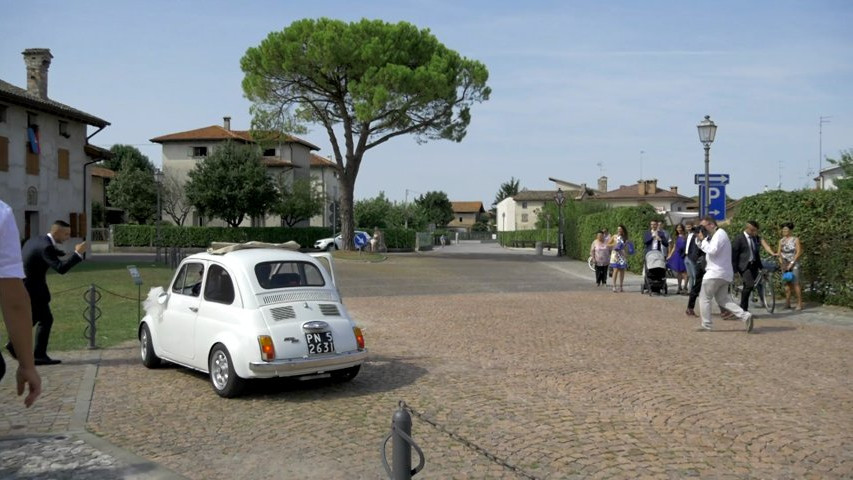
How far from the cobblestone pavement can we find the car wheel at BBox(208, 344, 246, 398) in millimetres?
116

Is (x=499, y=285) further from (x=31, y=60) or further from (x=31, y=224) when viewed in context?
(x=31, y=60)

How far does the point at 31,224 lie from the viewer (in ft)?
101

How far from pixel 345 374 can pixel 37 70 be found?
32223mm

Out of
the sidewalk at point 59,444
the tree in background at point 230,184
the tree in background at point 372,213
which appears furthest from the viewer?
the tree in background at point 372,213

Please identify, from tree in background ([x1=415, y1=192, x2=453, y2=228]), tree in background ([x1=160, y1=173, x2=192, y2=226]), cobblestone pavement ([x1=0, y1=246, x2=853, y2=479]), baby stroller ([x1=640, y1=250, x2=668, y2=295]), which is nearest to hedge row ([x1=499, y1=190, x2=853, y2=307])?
baby stroller ([x1=640, y1=250, x2=668, y2=295])

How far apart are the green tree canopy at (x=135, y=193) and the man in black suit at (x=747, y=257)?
5161 cm

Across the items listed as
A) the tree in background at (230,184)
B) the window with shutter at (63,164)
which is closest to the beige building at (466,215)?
the tree in background at (230,184)

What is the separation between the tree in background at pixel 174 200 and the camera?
58.1m

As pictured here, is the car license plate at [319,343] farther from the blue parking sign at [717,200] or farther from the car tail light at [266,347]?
the blue parking sign at [717,200]

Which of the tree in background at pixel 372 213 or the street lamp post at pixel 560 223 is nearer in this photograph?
the street lamp post at pixel 560 223

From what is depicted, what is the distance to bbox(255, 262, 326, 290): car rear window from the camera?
24.9ft

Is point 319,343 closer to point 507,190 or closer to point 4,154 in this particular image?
point 4,154

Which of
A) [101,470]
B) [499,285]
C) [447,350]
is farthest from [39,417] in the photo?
[499,285]

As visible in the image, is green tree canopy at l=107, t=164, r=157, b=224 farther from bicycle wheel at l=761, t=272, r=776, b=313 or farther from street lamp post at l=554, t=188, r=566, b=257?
bicycle wheel at l=761, t=272, r=776, b=313
